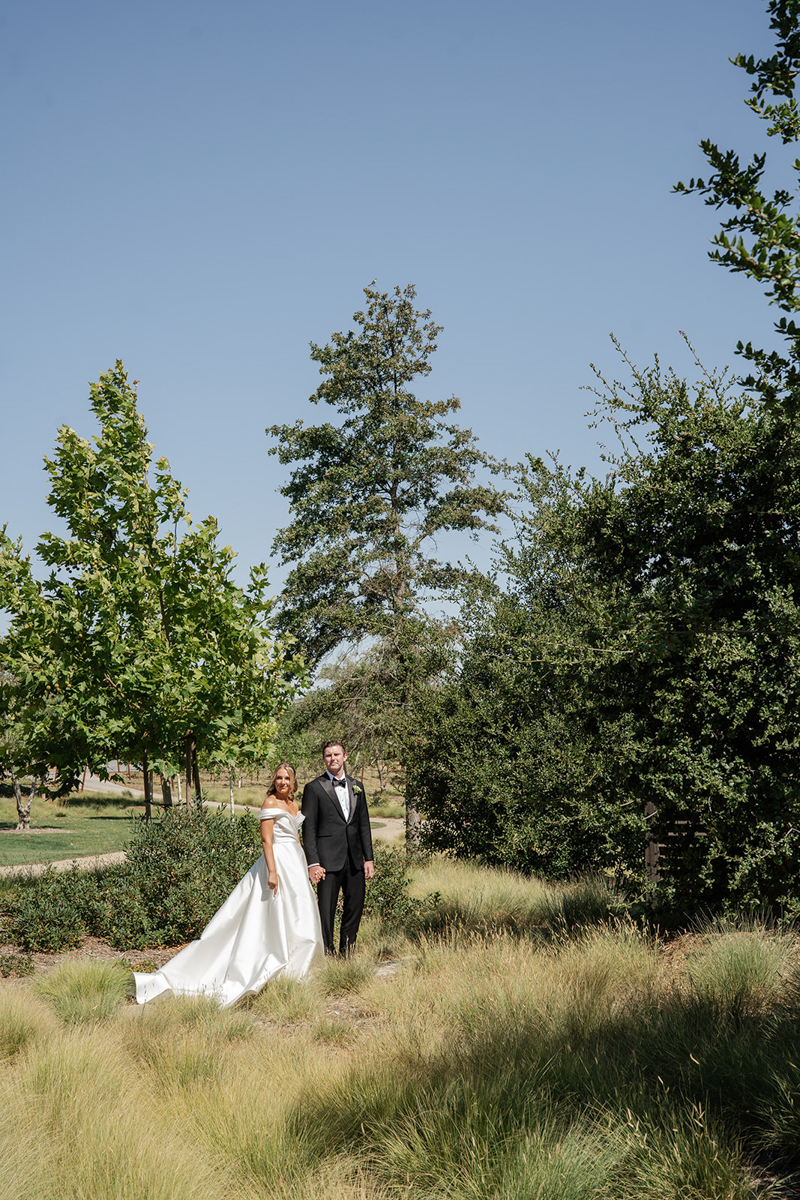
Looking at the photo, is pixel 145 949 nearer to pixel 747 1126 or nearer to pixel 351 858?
pixel 351 858

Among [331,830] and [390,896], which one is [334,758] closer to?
[331,830]

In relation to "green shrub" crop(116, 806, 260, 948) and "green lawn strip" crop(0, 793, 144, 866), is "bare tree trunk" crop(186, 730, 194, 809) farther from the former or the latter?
"green lawn strip" crop(0, 793, 144, 866)

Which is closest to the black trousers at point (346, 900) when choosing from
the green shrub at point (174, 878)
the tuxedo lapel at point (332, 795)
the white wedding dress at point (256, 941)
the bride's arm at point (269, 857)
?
the white wedding dress at point (256, 941)

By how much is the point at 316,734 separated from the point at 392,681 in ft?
6.43

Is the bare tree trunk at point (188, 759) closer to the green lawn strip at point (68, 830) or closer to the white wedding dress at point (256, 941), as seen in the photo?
the green lawn strip at point (68, 830)

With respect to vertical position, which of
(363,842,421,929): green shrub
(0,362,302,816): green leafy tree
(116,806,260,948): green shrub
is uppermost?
(0,362,302,816): green leafy tree

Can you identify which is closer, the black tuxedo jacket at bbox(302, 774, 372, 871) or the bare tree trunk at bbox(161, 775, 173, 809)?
the black tuxedo jacket at bbox(302, 774, 372, 871)

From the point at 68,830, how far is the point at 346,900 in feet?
87.7

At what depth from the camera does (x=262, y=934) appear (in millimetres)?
7531

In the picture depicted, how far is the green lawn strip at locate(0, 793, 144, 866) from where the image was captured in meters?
22.1

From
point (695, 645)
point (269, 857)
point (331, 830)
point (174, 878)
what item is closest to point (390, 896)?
point (174, 878)

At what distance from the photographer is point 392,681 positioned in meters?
19.0

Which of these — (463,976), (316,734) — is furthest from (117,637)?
(316,734)

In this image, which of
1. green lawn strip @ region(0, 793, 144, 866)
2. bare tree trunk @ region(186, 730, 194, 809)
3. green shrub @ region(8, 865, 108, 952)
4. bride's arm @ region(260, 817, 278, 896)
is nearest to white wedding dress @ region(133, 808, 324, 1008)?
bride's arm @ region(260, 817, 278, 896)
